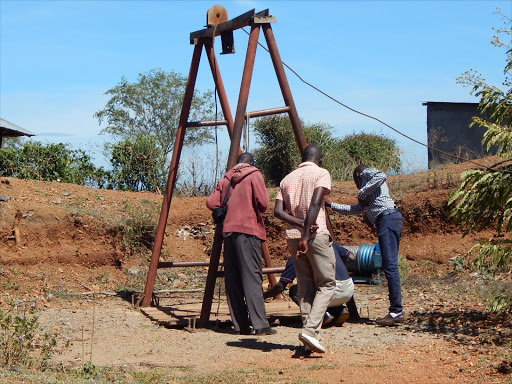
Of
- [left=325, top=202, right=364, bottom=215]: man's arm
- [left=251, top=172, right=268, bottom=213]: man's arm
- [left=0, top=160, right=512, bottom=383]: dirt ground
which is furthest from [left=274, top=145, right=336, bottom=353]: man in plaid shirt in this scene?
[left=325, top=202, right=364, bottom=215]: man's arm

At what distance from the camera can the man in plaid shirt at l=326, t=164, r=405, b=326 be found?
861 cm

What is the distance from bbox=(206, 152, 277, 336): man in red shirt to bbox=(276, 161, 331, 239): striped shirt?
859mm

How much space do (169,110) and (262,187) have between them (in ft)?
85.7

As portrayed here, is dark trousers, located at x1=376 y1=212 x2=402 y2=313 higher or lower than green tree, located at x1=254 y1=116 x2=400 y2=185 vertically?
lower

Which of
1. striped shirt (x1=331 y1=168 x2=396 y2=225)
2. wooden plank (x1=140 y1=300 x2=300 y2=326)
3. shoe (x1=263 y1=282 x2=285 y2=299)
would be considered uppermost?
striped shirt (x1=331 y1=168 x2=396 y2=225)

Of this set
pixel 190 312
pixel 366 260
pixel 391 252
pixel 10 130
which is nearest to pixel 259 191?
pixel 391 252

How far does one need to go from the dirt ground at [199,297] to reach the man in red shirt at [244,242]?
286 mm

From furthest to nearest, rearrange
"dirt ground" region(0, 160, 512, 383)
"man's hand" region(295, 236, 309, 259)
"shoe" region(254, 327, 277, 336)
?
"shoe" region(254, 327, 277, 336), "man's hand" region(295, 236, 309, 259), "dirt ground" region(0, 160, 512, 383)

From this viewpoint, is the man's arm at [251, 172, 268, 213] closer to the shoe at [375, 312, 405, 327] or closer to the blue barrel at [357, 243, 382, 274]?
the shoe at [375, 312, 405, 327]

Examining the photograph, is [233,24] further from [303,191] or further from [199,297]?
[199,297]

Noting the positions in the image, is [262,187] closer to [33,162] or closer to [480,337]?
[480,337]

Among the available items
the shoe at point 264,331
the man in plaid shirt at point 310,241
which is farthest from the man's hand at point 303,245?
the shoe at point 264,331

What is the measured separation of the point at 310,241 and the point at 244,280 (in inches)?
52.3

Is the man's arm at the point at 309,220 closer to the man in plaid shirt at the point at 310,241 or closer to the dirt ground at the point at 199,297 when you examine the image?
the man in plaid shirt at the point at 310,241
